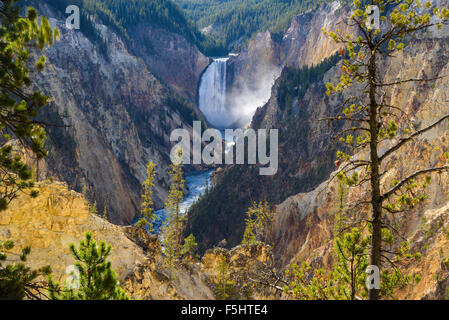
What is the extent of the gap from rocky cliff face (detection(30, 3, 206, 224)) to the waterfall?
58.0 ft

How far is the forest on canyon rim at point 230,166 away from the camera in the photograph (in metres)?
7.95

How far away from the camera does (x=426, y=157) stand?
23.1 meters

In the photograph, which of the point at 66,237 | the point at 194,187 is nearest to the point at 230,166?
the point at 194,187

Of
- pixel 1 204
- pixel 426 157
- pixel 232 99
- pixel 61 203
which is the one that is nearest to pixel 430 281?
pixel 426 157

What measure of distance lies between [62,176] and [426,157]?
130 feet

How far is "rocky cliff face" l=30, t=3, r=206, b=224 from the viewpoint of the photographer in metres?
50.1

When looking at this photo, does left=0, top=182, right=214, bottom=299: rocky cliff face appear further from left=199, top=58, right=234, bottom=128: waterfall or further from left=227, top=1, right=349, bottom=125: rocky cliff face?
left=199, top=58, right=234, bottom=128: waterfall

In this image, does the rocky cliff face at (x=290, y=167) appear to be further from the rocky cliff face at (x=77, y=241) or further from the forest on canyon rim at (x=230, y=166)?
the rocky cliff face at (x=77, y=241)

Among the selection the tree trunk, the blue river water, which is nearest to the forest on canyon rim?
the tree trunk

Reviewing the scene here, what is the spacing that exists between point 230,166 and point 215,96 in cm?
6686

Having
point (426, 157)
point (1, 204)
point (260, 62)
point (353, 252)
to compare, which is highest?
point (260, 62)

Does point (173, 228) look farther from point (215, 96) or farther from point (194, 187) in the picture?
point (215, 96)

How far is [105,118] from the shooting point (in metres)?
65.1
